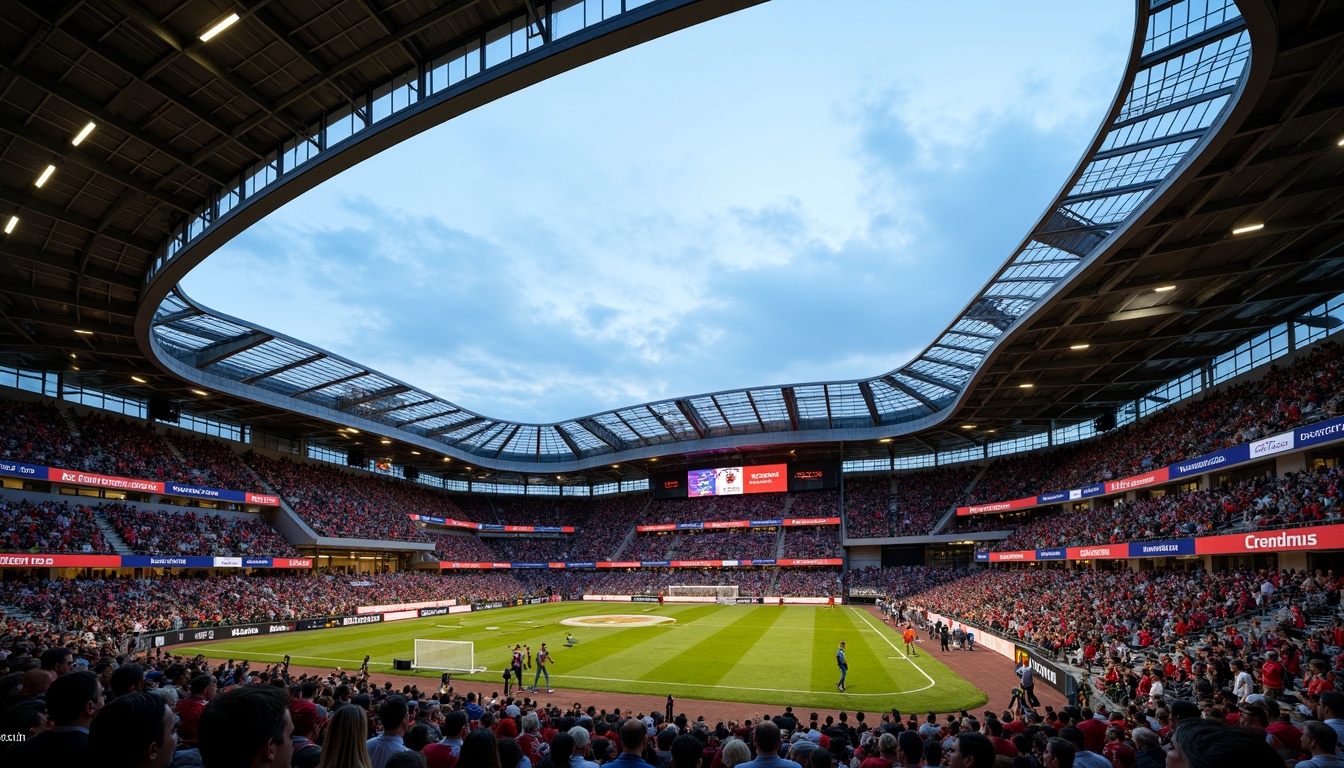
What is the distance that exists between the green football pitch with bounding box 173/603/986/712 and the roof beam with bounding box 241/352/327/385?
58.6 feet

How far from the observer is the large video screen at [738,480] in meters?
76.3

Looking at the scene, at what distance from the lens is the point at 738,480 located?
256ft

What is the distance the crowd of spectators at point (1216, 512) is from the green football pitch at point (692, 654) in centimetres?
1243

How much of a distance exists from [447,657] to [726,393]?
39.9m

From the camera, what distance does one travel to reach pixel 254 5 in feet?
47.1

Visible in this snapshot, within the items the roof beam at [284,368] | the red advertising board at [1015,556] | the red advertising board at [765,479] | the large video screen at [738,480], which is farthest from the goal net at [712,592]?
the roof beam at [284,368]

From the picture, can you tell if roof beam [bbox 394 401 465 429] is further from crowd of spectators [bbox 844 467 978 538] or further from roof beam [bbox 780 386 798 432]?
crowd of spectators [bbox 844 467 978 538]

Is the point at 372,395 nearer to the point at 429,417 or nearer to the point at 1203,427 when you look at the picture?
the point at 429,417

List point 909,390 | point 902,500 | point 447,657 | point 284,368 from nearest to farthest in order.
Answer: point 447,657
point 284,368
point 909,390
point 902,500

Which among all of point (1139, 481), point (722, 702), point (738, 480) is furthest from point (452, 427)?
point (1139, 481)

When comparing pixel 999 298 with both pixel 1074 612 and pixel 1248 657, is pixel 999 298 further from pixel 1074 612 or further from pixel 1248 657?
pixel 1248 657

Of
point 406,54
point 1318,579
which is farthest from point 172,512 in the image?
point 1318,579

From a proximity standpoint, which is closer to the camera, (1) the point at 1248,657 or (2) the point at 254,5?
(2) the point at 254,5

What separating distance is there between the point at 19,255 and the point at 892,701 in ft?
112
